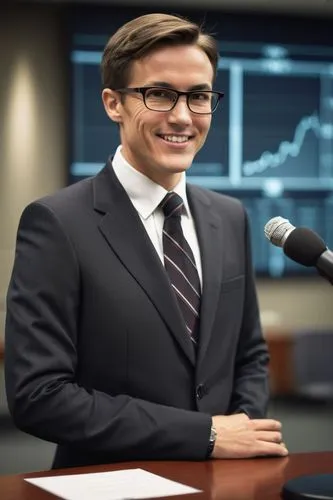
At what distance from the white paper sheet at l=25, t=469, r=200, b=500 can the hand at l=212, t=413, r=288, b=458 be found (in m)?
0.19

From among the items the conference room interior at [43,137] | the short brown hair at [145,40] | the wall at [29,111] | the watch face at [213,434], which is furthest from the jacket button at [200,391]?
the wall at [29,111]

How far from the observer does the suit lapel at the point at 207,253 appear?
198cm

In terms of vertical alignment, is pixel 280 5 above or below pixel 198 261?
above

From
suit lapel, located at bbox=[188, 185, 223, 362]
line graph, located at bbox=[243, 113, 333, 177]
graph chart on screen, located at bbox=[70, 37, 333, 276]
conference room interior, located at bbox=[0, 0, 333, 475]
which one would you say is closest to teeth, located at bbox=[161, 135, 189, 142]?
suit lapel, located at bbox=[188, 185, 223, 362]

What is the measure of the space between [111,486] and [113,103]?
79cm

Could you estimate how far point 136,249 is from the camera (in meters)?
1.96

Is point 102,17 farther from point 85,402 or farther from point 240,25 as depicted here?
point 85,402

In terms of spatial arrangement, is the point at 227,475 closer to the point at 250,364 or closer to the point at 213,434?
the point at 213,434

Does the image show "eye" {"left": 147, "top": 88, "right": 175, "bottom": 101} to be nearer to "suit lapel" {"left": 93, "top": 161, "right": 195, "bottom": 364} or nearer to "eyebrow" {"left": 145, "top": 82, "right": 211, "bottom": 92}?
"eyebrow" {"left": 145, "top": 82, "right": 211, "bottom": 92}

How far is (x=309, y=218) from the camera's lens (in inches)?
228

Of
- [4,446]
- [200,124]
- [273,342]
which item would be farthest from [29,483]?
[273,342]

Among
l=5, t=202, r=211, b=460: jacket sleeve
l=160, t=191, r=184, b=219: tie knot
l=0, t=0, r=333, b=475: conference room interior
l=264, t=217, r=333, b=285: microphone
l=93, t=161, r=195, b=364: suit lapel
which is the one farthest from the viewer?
l=0, t=0, r=333, b=475: conference room interior

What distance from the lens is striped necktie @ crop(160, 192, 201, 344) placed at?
6.51ft

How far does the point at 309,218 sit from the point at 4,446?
83.4 inches
